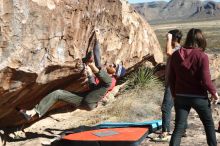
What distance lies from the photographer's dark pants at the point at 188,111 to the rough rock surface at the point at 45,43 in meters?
2.31

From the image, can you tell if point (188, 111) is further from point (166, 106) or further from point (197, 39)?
point (166, 106)

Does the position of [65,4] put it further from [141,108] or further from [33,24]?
[141,108]

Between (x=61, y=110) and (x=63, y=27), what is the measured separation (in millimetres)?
2833

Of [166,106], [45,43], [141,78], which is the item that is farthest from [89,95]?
[141,78]

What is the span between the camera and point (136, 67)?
11.6 metres

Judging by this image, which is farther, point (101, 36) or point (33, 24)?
point (101, 36)

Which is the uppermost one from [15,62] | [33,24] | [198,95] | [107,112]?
[33,24]

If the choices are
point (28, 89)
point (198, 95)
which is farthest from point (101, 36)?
point (198, 95)

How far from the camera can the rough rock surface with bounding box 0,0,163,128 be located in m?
6.96

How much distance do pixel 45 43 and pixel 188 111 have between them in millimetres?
2468

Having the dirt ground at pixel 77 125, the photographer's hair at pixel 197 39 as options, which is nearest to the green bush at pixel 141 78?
the dirt ground at pixel 77 125

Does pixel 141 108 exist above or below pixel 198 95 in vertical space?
A: below

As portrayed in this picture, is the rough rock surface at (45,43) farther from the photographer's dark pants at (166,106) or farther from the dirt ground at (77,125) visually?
the photographer's dark pants at (166,106)

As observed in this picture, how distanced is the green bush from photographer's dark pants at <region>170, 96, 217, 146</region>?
17.4 feet
